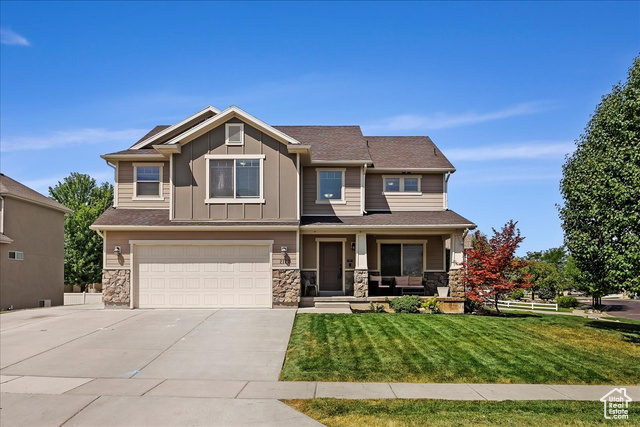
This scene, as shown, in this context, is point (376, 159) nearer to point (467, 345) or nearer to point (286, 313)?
point (286, 313)

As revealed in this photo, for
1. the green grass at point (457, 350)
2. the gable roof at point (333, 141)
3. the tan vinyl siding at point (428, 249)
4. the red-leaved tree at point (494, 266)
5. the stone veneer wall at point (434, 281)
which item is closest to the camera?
the green grass at point (457, 350)

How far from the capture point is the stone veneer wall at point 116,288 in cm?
1834

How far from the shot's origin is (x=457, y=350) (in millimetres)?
12570

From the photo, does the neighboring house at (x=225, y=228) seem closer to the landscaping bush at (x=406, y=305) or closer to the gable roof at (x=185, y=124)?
the gable roof at (x=185, y=124)

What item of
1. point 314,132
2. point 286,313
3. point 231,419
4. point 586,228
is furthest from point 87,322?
point 586,228

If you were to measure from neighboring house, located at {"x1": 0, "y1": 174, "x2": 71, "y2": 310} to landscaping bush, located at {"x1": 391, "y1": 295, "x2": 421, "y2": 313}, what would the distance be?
17.1m

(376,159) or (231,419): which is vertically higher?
(376,159)

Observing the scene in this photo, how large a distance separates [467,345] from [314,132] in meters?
13.8

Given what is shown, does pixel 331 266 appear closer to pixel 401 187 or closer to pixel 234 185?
pixel 401 187

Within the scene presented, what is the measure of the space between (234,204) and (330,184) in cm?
427

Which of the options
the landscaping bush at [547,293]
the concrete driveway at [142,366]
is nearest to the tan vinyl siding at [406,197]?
the concrete driveway at [142,366]

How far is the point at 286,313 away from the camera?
1714 centimetres

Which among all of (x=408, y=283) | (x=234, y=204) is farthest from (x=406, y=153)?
(x=234, y=204)

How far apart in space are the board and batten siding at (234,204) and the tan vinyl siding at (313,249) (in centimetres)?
306
